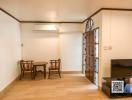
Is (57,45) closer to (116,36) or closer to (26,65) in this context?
(26,65)

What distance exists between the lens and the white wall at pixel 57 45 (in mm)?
7289

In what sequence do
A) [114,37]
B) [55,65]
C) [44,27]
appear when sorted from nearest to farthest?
[114,37]
[55,65]
[44,27]

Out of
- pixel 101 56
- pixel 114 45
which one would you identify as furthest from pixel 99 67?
pixel 114 45

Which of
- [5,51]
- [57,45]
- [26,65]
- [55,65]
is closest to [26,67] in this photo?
[26,65]

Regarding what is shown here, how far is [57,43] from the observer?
7434 mm

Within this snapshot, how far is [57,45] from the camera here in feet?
24.4

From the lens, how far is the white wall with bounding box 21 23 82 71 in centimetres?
729

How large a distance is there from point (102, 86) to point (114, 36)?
1.54m

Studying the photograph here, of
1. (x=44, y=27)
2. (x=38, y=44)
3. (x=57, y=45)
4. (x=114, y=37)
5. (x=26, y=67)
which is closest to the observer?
(x=114, y=37)

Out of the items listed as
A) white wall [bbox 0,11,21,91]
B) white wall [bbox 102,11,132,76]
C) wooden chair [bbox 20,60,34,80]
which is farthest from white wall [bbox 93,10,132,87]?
wooden chair [bbox 20,60,34,80]

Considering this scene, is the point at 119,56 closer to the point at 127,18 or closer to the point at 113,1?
the point at 127,18

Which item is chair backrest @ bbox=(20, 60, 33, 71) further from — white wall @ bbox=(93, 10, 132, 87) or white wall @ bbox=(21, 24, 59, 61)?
white wall @ bbox=(93, 10, 132, 87)

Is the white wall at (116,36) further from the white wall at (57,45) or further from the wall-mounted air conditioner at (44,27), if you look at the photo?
the wall-mounted air conditioner at (44,27)

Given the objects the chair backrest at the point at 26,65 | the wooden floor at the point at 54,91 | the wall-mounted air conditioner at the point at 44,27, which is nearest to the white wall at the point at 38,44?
the wall-mounted air conditioner at the point at 44,27
